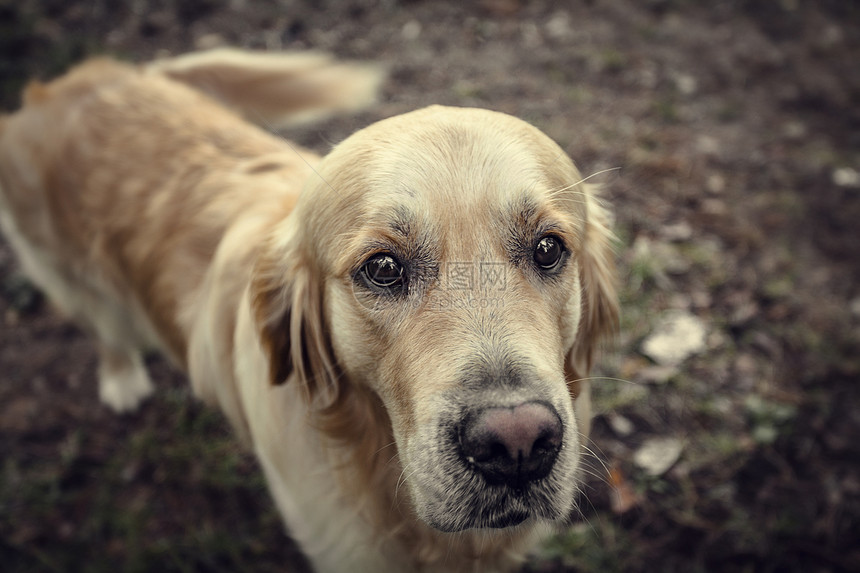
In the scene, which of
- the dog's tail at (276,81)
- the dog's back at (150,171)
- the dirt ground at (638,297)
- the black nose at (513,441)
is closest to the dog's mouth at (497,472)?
the black nose at (513,441)

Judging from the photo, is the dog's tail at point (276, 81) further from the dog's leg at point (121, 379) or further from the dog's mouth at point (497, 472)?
the dog's mouth at point (497, 472)

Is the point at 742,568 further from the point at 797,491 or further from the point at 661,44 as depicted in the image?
the point at 661,44

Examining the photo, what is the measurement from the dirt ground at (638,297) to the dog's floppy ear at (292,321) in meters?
0.93

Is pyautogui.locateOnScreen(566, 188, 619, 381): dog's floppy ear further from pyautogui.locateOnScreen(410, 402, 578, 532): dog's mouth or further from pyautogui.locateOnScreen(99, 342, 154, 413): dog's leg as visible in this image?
pyautogui.locateOnScreen(99, 342, 154, 413): dog's leg

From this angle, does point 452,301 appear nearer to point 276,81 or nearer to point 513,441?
point 513,441

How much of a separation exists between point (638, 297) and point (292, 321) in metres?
2.48

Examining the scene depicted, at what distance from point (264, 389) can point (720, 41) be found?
17.8 feet

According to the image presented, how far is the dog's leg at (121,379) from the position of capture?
3.21 m

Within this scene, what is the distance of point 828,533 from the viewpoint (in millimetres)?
2646

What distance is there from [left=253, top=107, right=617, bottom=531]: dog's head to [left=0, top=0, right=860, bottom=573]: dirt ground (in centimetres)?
38

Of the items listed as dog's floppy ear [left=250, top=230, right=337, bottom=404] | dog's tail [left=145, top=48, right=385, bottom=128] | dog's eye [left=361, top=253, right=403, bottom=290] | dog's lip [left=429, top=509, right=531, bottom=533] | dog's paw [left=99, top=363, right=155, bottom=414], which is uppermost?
dog's tail [left=145, top=48, right=385, bottom=128]

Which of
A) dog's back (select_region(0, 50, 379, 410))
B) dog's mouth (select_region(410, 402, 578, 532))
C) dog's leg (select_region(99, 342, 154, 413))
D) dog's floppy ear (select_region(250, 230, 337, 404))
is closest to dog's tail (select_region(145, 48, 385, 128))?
dog's back (select_region(0, 50, 379, 410))

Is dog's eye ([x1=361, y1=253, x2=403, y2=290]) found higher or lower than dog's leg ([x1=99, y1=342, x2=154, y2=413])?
higher

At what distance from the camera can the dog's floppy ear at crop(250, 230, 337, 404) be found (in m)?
1.81
